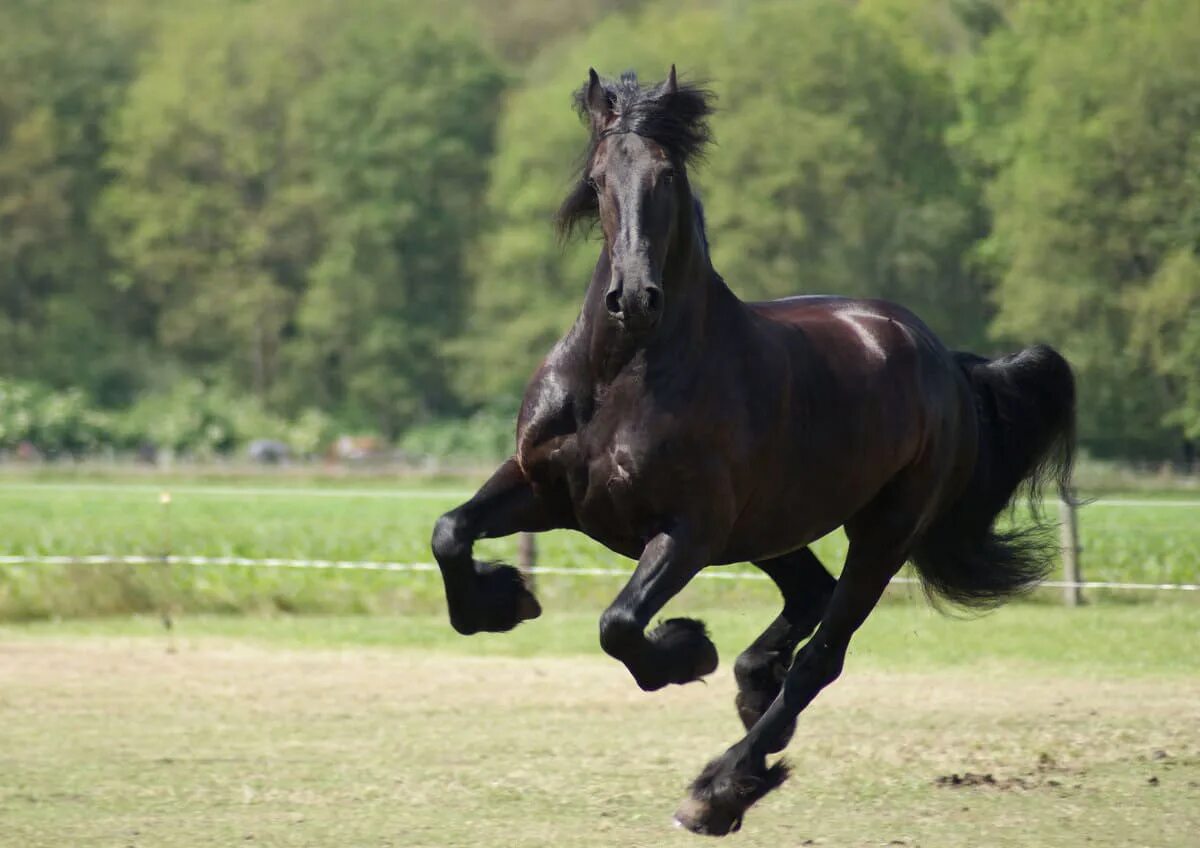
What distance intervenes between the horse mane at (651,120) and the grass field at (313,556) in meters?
9.77

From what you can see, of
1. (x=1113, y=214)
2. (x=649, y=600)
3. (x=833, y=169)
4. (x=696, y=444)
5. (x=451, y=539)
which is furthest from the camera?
(x=833, y=169)

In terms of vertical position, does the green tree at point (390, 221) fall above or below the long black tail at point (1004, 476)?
below

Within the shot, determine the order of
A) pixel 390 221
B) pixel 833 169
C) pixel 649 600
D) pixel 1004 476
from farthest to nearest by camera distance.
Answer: pixel 390 221
pixel 833 169
pixel 1004 476
pixel 649 600

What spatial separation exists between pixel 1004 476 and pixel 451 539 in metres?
2.78

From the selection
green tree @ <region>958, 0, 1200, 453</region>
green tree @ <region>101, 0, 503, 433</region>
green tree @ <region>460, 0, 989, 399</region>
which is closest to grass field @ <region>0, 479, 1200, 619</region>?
green tree @ <region>958, 0, 1200, 453</region>

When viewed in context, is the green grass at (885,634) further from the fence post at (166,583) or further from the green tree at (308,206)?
the green tree at (308,206)

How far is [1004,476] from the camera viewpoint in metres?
7.29

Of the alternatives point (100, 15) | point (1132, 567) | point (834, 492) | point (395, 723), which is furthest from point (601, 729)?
point (100, 15)

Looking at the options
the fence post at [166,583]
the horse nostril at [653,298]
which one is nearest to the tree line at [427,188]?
the fence post at [166,583]

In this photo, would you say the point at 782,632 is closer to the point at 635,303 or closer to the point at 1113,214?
the point at 635,303

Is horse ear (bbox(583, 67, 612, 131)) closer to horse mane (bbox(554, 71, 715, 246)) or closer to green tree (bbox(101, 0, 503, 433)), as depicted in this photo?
horse mane (bbox(554, 71, 715, 246))

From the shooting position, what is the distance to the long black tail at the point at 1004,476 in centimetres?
705

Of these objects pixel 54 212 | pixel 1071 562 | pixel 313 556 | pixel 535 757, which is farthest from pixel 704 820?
pixel 54 212

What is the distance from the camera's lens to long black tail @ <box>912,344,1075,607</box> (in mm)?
7055
